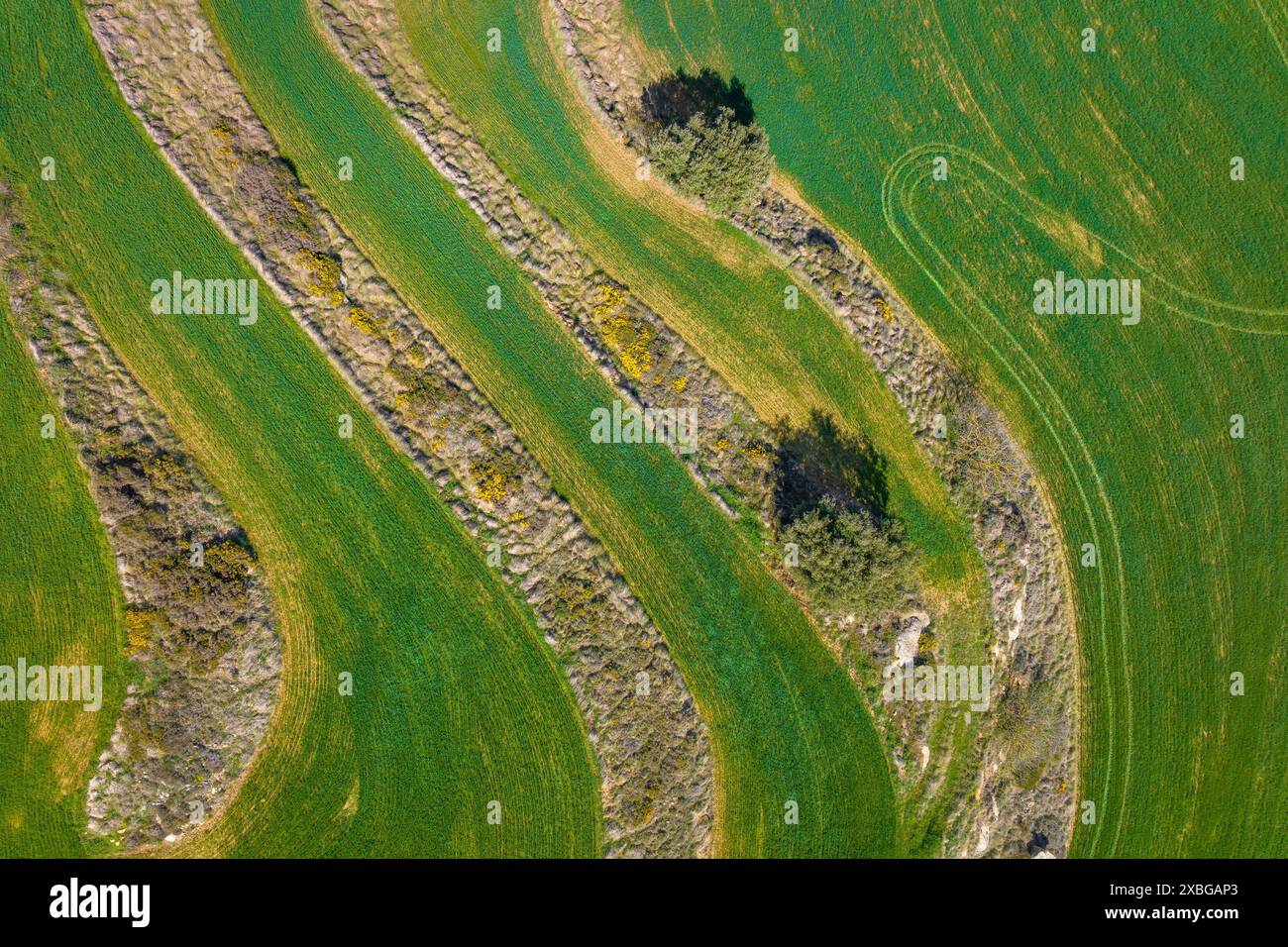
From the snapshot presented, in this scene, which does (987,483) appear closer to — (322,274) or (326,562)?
(326,562)

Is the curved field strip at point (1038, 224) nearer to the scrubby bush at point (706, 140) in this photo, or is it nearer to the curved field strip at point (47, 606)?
the scrubby bush at point (706, 140)

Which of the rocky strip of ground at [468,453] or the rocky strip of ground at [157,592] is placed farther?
the rocky strip of ground at [468,453]

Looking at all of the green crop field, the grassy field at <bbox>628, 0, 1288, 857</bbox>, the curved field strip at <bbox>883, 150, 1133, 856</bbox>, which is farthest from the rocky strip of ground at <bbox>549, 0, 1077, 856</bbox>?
the curved field strip at <bbox>883, 150, 1133, 856</bbox>

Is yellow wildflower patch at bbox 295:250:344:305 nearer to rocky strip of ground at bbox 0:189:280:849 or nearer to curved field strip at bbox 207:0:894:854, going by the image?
curved field strip at bbox 207:0:894:854

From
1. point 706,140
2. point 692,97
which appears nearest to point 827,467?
point 706,140

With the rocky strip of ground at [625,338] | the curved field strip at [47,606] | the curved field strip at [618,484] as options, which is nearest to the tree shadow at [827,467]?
the rocky strip of ground at [625,338]

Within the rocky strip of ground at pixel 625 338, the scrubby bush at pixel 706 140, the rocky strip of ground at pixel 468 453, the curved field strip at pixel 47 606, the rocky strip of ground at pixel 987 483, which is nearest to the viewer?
the curved field strip at pixel 47 606
